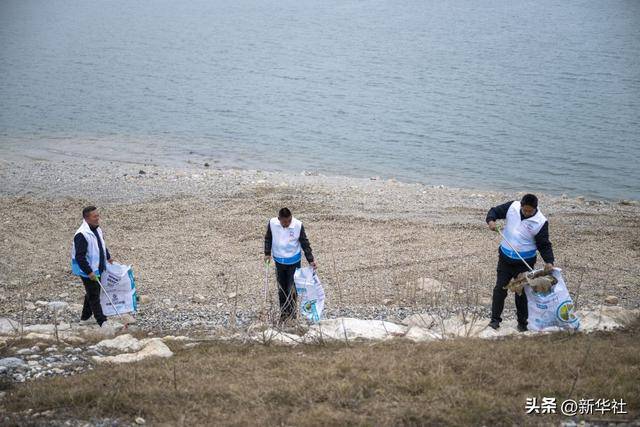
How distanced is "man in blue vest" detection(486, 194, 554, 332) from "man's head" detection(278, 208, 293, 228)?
9.07ft

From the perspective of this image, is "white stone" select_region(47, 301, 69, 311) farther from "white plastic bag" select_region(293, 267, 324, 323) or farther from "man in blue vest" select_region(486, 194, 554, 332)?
"man in blue vest" select_region(486, 194, 554, 332)

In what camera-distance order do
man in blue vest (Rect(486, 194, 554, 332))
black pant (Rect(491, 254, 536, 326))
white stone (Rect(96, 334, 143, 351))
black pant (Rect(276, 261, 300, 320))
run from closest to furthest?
white stone (Rect(96, 334, 143, 351)) < man in blue vest (Rect(486, 194, 554, 332)) < black pant (Rect(491, 254, 536, 326)) < black pant (Rect(276, 261, 300, 320))

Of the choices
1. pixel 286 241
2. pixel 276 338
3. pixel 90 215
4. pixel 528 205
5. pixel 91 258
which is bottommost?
pixel 276 338

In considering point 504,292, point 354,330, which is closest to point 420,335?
point 354,330

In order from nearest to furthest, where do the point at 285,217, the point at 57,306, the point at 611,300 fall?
1. the point at 285,217
2. the point at 57,306
3. the point at 611,300

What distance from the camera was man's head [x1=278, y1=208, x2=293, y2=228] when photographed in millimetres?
8992

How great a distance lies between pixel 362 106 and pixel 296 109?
3.33 m

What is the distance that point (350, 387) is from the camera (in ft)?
19.7

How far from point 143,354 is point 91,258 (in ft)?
8.12

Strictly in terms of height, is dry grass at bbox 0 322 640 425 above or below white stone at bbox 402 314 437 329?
above

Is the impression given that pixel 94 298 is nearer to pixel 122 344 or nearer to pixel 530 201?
pixel 122 344

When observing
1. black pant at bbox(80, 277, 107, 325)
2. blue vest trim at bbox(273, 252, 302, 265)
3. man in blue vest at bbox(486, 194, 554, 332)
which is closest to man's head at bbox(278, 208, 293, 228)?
blue vest trim at bbox(273, 252, 302, 265)

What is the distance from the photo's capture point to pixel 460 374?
6.33m

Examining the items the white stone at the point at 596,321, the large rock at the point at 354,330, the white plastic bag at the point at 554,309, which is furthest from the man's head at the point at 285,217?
the white stone at the point at 596,321
